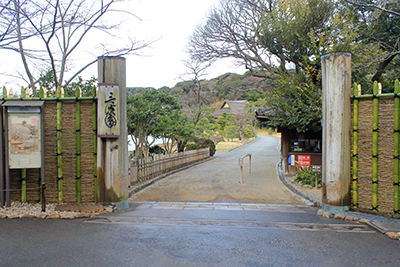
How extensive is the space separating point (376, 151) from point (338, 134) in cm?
80

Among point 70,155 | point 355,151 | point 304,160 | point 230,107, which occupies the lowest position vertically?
point 304,160

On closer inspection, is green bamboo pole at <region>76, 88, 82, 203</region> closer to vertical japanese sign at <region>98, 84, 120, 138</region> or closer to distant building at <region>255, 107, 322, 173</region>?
vertical japanese sign at <region>98, 84, 120, 138</region>

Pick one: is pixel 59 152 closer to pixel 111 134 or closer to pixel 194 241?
pixel 111 134

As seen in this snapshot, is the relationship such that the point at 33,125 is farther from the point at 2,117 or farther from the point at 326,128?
the point at 326,128

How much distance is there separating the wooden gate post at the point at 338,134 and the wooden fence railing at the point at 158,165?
6304 millimetres

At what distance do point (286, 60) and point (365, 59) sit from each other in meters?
4.31

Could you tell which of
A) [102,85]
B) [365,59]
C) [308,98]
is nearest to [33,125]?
[102,85]

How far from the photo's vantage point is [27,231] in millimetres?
5148

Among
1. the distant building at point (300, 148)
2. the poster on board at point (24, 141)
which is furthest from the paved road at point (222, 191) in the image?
the poster on board at point (24, 141)

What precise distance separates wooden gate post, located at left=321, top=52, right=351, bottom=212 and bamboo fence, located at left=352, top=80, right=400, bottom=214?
0.16 m

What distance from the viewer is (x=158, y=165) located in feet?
42.8

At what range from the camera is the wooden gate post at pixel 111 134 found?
6.79 m

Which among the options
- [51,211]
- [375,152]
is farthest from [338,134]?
[51,211]

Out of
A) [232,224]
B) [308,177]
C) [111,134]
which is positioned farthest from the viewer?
[308,177]
